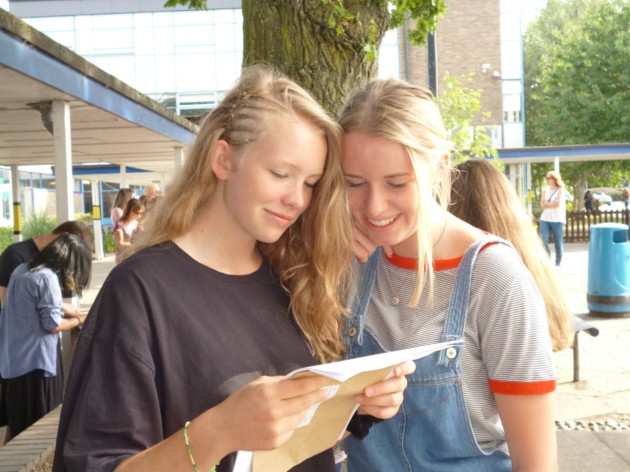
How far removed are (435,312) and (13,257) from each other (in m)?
4.88

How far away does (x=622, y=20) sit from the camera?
29.2m

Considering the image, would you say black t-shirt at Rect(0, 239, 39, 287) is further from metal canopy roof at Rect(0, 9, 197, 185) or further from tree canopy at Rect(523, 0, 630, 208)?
tree canopy at Rect(523, 0, 630, 208)

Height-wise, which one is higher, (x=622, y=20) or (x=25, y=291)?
(x=622, y=20)

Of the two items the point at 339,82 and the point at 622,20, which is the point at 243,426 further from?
the point at 622,20

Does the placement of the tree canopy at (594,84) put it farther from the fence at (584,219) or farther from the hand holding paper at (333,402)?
the hand holding paper at (333,402)

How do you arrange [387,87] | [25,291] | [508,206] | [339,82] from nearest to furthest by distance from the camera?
[387,87] → [508,206] → [339,82] → [25,291]

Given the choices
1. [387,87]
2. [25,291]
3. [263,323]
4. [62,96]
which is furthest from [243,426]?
[62,96]

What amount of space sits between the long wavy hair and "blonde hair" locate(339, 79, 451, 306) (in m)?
4.08

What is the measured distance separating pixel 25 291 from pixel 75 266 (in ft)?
1.91

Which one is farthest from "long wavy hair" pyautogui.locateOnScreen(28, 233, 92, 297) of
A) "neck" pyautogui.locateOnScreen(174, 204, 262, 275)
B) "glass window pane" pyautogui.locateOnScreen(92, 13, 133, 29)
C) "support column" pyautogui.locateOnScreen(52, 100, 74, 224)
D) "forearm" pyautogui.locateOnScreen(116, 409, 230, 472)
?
"glass window pane" pyautogui.locateOnScreen(92, 13, 133, 29)

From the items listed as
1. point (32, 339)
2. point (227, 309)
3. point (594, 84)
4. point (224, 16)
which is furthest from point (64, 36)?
point (227, 309)

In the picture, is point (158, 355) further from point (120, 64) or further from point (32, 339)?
point (120, 64)

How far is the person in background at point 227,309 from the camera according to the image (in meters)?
1.43

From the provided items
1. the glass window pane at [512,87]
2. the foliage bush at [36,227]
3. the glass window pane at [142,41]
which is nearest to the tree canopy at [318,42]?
the foliage bush at [36,227]
